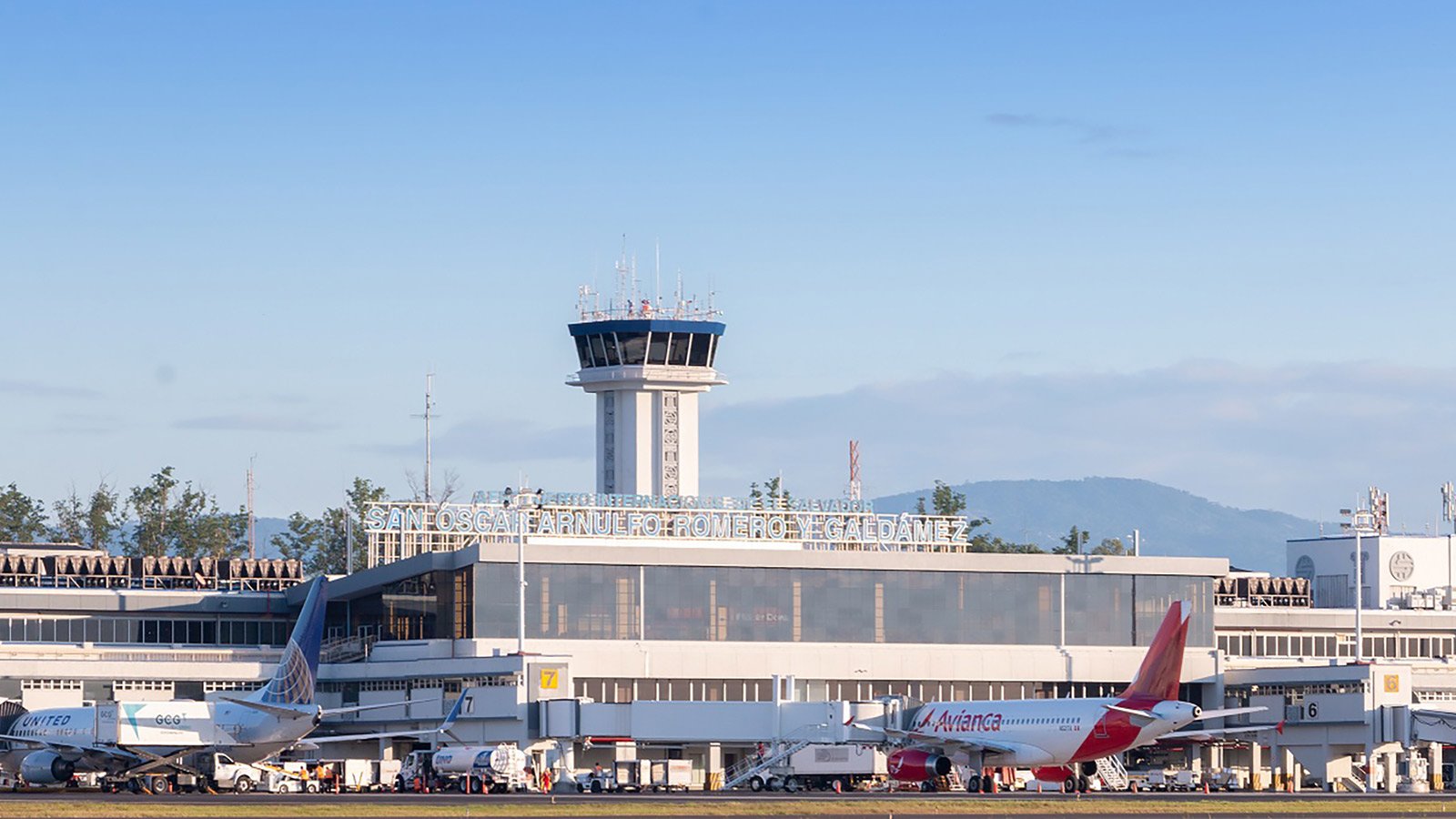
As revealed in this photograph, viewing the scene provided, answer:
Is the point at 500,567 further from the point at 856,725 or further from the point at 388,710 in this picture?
the point at 856,725

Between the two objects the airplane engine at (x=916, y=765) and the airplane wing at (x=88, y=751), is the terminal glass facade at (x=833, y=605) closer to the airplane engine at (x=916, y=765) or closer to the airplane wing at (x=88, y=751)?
the airplane engine at (x=916, y=765)

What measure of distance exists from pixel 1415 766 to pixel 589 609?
43.8 m

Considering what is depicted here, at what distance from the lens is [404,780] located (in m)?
108

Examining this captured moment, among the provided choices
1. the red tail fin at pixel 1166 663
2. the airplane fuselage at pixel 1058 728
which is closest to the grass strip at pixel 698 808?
the airplane fuselage at pixel 1058 728

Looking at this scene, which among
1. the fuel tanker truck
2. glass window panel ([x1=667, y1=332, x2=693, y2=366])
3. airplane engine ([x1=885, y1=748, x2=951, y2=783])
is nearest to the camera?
the fuel tanker truck

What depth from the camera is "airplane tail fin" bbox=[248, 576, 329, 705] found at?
323 ft

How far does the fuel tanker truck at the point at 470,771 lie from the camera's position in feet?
342

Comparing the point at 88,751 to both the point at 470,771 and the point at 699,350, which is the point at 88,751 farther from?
the point at 699,350

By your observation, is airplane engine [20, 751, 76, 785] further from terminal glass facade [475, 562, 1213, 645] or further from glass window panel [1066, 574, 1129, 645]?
glass window panel [1066, 574, 1129, 645]

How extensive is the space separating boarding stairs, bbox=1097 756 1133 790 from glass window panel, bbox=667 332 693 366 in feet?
153

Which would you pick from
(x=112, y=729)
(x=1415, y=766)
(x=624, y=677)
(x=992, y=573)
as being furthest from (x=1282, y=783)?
(x=112, y=729)

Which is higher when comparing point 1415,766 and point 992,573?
point 992,573

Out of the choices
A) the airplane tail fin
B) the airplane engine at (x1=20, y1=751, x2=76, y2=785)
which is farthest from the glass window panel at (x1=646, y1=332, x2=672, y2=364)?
the airplane engine at (x1=20, y1=751, x2=76, y2=785)

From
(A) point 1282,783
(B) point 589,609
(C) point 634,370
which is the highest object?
(C) point 634,370
